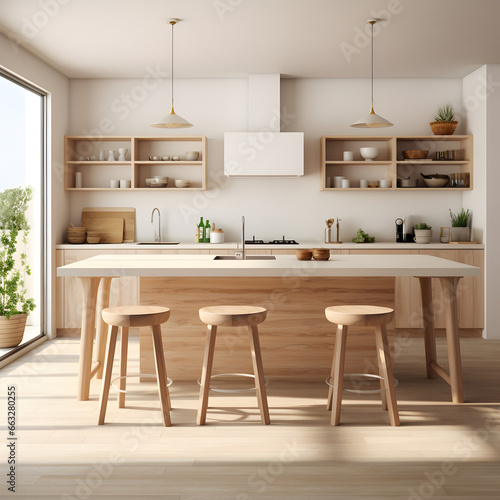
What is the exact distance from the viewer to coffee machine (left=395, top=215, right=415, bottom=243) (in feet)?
20.6

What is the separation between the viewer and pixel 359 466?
2.80m

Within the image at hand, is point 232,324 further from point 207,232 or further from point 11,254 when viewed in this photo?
point 207,232

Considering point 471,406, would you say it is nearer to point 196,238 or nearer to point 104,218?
point 196,238

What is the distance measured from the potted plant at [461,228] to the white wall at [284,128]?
250 millimetres

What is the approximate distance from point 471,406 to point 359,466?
1.27m

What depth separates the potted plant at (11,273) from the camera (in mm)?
4988

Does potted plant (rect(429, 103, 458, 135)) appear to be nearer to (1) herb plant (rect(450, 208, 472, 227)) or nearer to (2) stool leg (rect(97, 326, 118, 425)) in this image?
(1) herb plant (rect(450, 208, 472, 227))

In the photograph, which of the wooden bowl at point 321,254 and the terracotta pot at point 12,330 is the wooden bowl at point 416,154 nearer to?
the wooden bowl at point 321,254

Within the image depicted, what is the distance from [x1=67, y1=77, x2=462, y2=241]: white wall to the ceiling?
20 cm

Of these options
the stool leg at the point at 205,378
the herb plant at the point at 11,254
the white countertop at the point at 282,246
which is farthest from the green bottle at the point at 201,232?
the stool leg at the point at 205,378

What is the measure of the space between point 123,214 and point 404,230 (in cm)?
315

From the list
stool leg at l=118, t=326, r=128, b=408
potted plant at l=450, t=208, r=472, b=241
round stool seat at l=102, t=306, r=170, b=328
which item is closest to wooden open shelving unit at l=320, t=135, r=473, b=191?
potted plant at l=450, t=208, r=472, b=241

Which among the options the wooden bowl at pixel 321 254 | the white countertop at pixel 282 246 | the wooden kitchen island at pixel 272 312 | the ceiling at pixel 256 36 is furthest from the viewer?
the white countertop at pixel 282 246

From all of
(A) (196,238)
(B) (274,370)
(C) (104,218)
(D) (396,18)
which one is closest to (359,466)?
(B) (274,370)
